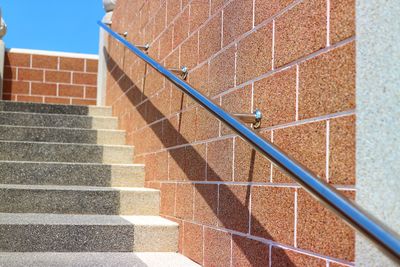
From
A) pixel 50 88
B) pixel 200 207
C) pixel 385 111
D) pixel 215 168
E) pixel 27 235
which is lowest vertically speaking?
pixel 27 235

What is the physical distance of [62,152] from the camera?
10.3 ft

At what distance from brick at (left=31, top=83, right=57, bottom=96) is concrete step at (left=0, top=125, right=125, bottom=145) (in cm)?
216

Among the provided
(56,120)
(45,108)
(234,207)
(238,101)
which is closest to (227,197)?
(234,207)

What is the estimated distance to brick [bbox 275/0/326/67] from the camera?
3.84ft

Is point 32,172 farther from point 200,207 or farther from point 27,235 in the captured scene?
point 200,207

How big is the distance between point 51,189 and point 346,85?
5.81ft

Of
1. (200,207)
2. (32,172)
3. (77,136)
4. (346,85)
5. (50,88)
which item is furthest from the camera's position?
(50,88)

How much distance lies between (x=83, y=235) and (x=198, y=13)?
102cm

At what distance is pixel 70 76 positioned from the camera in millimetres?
5531

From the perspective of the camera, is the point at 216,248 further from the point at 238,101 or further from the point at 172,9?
the point at 172,9

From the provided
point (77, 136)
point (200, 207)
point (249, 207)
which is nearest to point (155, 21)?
point (77, 136)

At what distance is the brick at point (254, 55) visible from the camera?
143cm

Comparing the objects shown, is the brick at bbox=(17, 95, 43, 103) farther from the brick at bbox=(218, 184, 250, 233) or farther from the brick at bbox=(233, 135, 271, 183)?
the brick at bbox=(233, 135, 271, 183)

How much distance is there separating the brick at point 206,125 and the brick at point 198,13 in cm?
35
